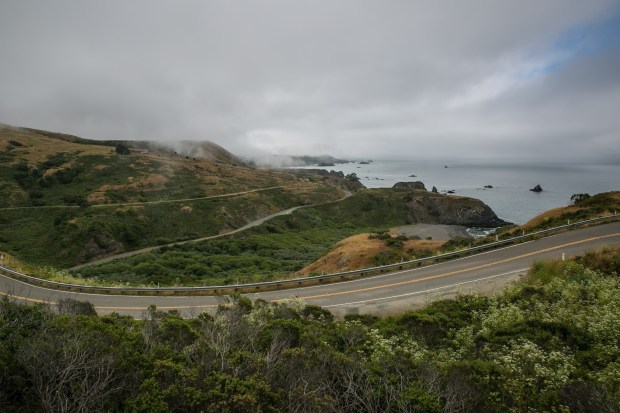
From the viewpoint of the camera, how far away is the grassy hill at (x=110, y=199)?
198 feet

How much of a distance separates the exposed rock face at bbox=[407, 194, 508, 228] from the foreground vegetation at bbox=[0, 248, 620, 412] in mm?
84449

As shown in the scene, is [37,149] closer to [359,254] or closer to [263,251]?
[263,251]

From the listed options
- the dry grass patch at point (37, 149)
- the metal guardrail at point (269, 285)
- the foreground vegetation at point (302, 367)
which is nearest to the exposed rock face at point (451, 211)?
the metal guardrail at point (269, 285)

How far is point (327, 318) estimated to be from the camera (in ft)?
51.6

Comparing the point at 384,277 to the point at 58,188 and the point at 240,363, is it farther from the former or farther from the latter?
the point at 58,188

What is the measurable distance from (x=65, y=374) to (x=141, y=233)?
223ft

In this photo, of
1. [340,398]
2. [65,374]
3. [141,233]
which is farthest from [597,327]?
[141,233]

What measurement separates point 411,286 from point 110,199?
79.6m

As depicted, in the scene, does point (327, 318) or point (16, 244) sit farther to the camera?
point (16, 244)

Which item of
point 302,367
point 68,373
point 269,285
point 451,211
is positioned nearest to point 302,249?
point 269,285

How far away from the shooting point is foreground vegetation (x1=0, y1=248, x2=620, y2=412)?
6582 mm

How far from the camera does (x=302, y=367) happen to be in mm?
8062

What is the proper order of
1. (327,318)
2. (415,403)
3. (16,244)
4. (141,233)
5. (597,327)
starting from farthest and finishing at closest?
(141,233)
(16,244)
(327,318)
(597,327)
(415,403)

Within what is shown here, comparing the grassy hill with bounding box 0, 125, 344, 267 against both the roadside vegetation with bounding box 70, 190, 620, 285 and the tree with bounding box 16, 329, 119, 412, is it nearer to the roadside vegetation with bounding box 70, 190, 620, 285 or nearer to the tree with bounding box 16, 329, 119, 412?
the roadside vegetation with bounding box 70, 190, 620, 285
